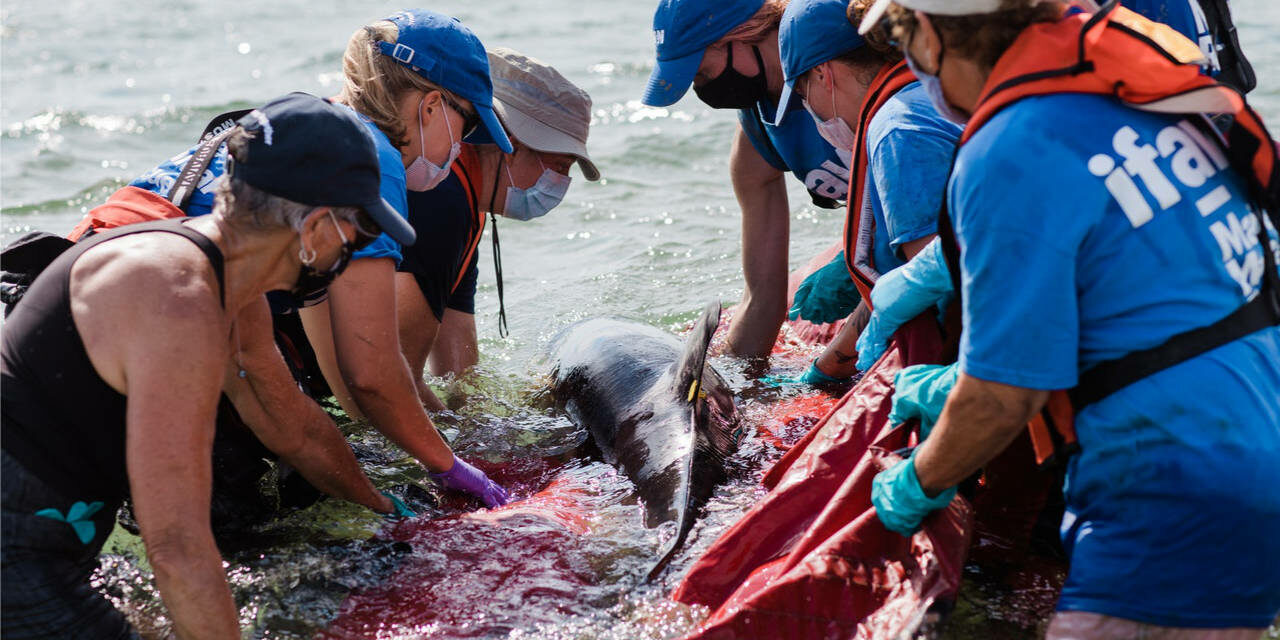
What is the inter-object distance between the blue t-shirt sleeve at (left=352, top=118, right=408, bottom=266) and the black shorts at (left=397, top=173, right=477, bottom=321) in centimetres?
93

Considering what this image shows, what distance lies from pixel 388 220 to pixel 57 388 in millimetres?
908

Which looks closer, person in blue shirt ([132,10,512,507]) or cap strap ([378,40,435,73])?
person in blue shirt ([132,10,512,507])

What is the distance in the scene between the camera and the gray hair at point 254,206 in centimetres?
288

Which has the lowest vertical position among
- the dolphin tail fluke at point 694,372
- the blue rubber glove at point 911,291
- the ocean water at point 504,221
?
the ocean water at point 504,221

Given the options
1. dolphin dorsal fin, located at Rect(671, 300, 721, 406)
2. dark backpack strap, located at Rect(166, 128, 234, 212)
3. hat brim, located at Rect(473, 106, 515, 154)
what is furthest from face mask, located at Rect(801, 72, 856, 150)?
dark backpack strap, located at Rect(166, 128, 234, 212)

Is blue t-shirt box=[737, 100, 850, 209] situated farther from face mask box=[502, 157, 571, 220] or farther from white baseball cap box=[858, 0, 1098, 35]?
white baseball cap box=[858, 0, 1098, 35]

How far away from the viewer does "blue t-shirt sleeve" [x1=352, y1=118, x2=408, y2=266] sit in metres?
3.82

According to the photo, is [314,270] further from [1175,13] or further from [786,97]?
[1175,13]

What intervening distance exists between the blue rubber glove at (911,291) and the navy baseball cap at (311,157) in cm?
158

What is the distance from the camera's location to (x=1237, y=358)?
2.53 m

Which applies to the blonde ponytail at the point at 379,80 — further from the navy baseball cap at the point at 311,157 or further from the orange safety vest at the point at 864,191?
the orange safety vest at the point at 864,191

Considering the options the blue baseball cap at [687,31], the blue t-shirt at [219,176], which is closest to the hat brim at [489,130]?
the blue t-shirt at [219,176]

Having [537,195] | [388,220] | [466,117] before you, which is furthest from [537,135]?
[388,220]

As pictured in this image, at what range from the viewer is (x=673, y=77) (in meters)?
5.21
